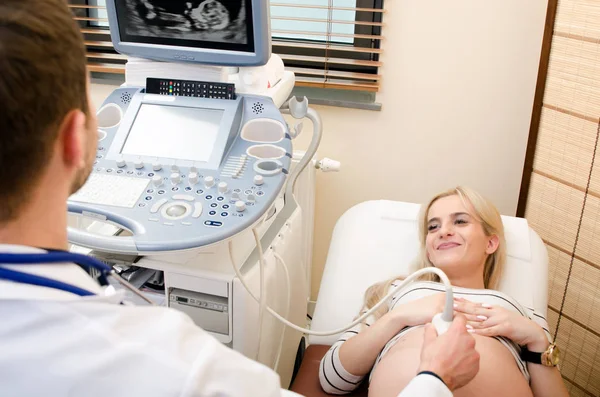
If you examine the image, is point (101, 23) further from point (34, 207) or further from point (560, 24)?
point (34, 207)

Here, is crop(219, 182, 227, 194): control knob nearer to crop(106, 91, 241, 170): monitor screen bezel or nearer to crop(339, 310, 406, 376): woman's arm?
crop(106, 91, 241, 170): monitor screen bezel

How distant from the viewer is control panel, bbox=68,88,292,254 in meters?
1.28

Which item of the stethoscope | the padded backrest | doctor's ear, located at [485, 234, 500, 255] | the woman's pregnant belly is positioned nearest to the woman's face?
doctor's ear, located at [485, 234, 500, 255]

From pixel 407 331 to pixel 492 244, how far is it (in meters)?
0.40


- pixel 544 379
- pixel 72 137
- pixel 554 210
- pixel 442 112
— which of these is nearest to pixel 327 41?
pixel 442 112

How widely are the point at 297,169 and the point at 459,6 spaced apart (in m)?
0.88

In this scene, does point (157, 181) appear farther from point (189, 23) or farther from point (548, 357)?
point (548, 357)

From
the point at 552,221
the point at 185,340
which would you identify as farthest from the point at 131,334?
the point at 552,221

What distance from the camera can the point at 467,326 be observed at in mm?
1451

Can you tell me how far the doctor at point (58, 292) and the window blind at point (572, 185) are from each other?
1.44m

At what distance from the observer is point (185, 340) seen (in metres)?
0.71

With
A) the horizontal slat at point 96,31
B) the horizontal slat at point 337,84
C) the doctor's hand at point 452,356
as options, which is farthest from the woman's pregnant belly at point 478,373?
the horizontal slat at point 96,31

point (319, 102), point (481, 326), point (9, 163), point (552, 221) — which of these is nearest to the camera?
point (9, 163)

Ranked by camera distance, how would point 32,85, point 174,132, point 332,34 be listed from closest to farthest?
point 32,85, point 174,132, point 332,34
